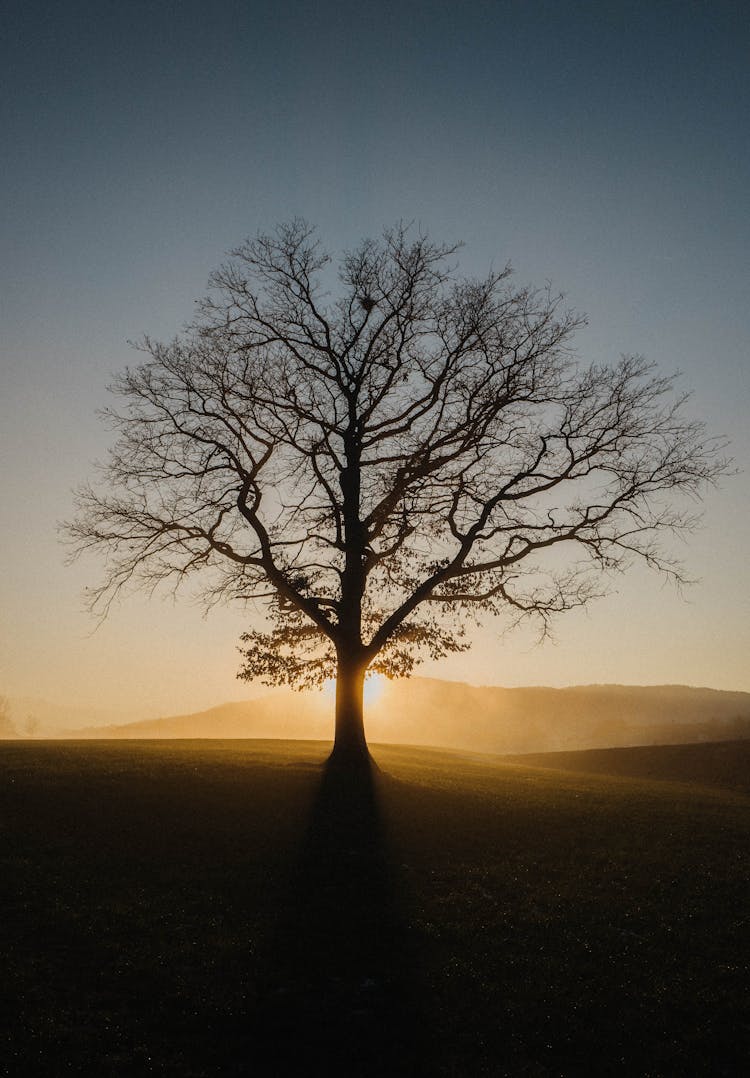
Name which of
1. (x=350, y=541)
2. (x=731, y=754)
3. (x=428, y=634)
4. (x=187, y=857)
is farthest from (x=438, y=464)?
(x=731, y=754)

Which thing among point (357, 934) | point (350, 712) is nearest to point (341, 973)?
point (357, 934)

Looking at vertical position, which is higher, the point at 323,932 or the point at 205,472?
the point at 205,472

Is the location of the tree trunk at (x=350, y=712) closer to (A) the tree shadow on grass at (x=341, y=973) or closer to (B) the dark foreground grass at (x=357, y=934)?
(B) the dark foreground grass at (x=357, y=934)

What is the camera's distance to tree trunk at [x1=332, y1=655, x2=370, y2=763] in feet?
73.4

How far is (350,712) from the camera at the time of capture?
22.8m

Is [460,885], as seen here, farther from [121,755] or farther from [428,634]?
[121,755]

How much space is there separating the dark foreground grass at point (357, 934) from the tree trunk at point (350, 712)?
10.8ft

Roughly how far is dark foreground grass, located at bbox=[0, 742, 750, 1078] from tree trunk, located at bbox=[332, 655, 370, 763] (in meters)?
3.28

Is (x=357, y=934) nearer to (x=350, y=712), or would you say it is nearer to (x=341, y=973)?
(x=341, y=973)

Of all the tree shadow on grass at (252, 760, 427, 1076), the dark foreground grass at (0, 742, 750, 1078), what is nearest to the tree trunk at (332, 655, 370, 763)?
the dark foreground grass at (0, 742, 750, 1078)

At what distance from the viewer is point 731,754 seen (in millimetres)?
35656

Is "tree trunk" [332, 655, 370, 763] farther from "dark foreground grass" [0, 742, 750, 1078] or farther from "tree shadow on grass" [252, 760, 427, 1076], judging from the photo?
"tree shadow on grass" [252, 760, 427, 1076]

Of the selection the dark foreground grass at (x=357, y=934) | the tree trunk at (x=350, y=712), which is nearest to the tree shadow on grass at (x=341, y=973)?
the dark foreground grass at (x=357, y=934)

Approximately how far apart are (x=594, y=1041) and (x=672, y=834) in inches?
418
